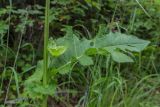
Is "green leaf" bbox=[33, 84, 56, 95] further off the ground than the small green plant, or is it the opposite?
the small green plant

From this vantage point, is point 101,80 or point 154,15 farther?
point 154,15

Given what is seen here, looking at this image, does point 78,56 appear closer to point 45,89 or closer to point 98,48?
point 98,48

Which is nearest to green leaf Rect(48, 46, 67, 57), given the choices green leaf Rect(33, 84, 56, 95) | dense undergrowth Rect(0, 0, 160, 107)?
dense undergrowth Rect(0, 0, 160, 107)

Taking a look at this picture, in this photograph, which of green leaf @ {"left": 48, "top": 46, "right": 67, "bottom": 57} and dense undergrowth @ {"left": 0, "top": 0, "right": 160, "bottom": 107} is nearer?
green leaf @ {"left": 48, "top": 46, "right": 67, "bottom": 57}

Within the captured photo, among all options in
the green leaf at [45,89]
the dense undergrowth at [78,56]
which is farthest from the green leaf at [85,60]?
the green leaf at [45,89]

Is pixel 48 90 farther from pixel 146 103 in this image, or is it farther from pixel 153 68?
pixel 153 68

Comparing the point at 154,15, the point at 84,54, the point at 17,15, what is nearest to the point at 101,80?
the point at 84,54

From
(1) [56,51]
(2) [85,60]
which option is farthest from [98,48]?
(1) [56,51]

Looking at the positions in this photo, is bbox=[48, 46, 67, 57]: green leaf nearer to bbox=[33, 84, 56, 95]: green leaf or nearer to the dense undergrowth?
the dense undergrowth
